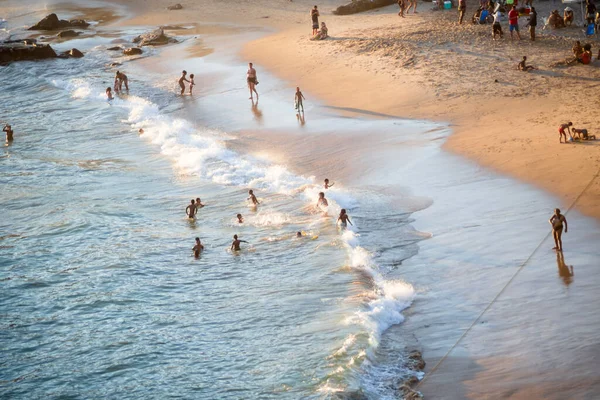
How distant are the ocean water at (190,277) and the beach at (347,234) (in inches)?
2.2

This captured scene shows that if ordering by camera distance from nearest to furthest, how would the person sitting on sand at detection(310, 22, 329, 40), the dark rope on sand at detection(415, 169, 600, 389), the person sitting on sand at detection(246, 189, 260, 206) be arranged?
the dark rope on sand at detection(415, 169, 600, 389), the person sitting on sand at detection(246, 189, 260, 206), the person sitting on sand at detection(310, 22, 329, 40)

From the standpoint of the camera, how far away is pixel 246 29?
1729 inches

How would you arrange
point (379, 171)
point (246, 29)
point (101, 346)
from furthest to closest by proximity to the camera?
point (246, 29), point (379, 171), point (101, 346)

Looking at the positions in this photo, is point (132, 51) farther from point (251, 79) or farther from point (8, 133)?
point (251, 79)

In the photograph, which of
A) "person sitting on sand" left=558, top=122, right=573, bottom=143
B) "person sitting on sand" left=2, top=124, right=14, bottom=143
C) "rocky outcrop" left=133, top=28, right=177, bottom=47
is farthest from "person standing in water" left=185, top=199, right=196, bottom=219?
"rocky outcrop" left=133, top=28, right=177, bottom=47

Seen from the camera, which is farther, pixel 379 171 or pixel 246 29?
pixel 246 29

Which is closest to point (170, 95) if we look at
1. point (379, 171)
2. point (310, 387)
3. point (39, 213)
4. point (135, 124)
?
point (135, 124)

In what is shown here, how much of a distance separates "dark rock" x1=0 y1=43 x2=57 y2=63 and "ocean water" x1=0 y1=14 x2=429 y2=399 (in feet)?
57.8

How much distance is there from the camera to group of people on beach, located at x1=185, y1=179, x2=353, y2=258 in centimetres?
1741

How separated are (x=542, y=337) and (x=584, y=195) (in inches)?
230

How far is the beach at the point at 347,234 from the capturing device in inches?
488

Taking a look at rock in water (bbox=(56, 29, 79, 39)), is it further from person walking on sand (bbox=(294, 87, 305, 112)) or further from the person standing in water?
the person standing in water

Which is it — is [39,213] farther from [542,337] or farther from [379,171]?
[542,337]

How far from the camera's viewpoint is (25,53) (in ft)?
141
